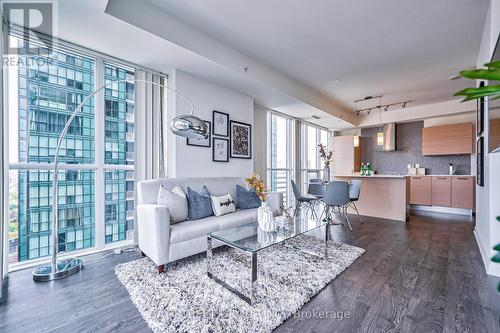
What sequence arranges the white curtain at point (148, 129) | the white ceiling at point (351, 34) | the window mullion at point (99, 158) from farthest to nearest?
1. the white curtain at point (148, 129)
2. the window mullion at point (99, 158)
3. the white ceiling at point (351, 34)

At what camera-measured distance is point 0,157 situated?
1.93 meters

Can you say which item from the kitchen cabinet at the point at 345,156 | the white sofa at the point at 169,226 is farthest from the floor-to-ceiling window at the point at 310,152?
the white sofa at the point at 169,226

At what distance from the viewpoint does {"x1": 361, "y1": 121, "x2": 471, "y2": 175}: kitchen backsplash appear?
5829 millimetres

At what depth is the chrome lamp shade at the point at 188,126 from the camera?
2195mm

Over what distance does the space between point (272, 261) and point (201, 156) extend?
1.93 metres

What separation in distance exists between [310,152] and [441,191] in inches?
133

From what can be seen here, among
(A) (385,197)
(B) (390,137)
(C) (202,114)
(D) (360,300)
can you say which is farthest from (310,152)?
(D) (360,300)

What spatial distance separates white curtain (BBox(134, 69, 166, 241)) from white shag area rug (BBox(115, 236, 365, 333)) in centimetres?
115

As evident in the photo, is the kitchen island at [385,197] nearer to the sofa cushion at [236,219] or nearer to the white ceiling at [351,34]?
the white ceiling at [351,34]

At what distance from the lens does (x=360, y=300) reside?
1850 mm

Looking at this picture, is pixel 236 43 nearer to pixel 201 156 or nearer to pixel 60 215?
pixel 201 156

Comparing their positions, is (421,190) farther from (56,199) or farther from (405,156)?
(56,199)

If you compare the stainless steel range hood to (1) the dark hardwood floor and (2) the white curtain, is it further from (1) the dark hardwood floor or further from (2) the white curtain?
(2) the white curtain

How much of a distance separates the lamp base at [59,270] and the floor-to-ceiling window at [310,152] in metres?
5.17
